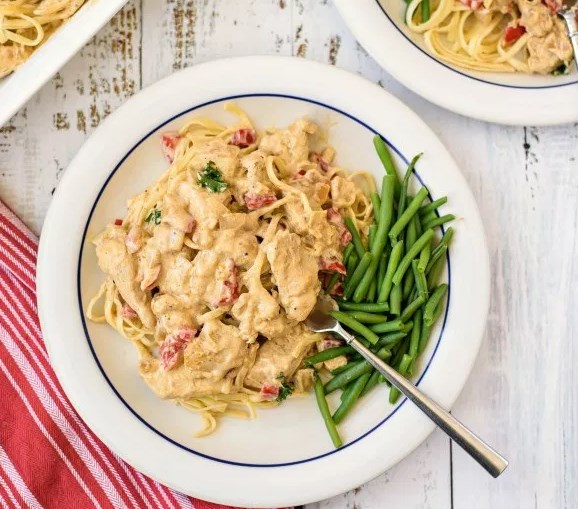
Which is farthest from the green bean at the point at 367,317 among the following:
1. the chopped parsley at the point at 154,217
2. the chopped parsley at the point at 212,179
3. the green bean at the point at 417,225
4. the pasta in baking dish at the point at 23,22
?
the pasta in baking dish at the point at 23,22

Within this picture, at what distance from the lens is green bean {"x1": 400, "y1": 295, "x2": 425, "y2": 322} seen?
264cm

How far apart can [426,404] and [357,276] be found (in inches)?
19.2

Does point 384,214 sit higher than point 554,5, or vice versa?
point 554,5

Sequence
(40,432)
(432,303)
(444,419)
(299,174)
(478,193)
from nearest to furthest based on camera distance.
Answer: (444,419)
(432,303)
(299,174)
(40,432)
(478,193)

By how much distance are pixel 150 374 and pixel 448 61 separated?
62.2 inches

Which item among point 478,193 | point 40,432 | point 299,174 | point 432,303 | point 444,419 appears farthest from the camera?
point 478,193

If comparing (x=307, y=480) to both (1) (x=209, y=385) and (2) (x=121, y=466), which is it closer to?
(1) (x=209, y=385)

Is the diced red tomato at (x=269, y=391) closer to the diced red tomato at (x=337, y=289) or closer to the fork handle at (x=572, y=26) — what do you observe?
the diced red tomato at (x=337, y=289)

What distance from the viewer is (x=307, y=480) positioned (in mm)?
2672

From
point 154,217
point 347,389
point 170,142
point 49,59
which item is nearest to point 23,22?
point 49,59

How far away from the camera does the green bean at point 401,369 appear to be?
8.64 feet

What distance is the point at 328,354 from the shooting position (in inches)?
105

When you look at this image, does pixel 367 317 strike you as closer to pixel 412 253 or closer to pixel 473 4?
pixel 412 253

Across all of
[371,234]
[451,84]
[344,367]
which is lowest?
[344,367]
